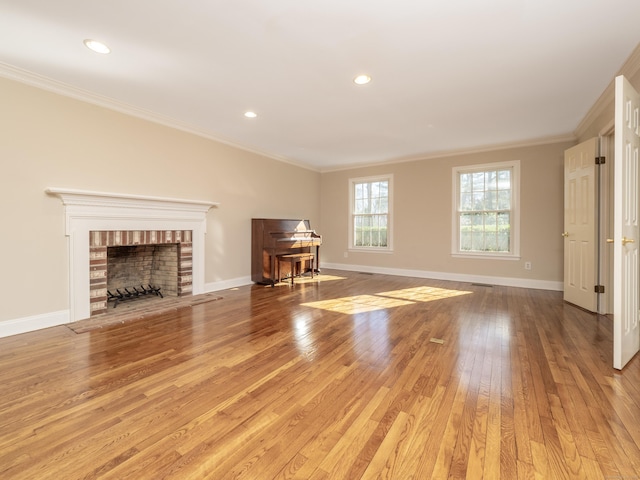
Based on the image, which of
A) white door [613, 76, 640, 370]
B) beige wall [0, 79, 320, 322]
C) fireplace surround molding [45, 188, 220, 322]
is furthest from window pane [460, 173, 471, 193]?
fireplace surround molding [45, 188, 220, 322]

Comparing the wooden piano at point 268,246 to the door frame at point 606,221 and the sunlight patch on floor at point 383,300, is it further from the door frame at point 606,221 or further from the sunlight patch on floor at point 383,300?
the door frame at point 606,221

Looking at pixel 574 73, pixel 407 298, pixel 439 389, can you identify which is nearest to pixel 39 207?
pixel 439 389

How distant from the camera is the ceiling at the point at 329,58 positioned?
2.01 m

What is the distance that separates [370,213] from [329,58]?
4357mm

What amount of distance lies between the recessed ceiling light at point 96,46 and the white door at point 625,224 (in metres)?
3.83

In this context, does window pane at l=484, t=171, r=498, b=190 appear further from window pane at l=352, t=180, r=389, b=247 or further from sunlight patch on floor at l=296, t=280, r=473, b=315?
sunlight patch on floor at l=296, t=280, r=473, b=315

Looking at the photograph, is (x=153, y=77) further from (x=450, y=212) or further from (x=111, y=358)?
(x=450, y=212)

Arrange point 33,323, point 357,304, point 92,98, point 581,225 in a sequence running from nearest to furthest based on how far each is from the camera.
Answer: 1. point 33,323
2. point 92,98
3. point 581,225
4. point 357,304

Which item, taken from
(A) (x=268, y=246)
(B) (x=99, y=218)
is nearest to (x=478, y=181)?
(A) (x=268, y=246)

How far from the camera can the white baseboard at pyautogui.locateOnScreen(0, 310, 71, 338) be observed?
273 centimetres

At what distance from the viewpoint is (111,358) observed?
7.41 ft

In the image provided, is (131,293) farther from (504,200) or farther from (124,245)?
(504,200)

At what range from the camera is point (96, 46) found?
2406mm

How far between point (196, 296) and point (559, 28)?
187 inches
